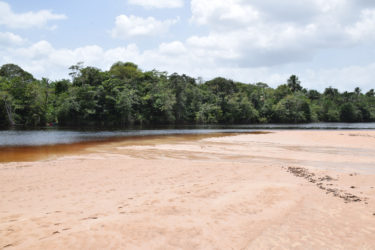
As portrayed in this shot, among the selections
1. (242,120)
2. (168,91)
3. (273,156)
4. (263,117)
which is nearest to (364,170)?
(273,156)

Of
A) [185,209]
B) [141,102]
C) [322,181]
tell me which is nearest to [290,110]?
[141,102]

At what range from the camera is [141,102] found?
244 feet

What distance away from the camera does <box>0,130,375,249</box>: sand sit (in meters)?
4.94

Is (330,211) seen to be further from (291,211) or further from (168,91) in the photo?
(168,91)

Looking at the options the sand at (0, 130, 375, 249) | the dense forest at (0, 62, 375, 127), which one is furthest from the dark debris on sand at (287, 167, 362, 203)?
the dense forest at (0, 62, 375, 127)

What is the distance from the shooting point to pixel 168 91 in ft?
251

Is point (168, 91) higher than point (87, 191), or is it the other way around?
point (168, 91)

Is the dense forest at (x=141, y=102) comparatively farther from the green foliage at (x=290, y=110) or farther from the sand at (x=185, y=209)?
the sand at (x=185, y=209)

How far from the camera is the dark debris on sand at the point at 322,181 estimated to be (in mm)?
7661

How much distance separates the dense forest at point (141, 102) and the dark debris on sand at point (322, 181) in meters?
60.1

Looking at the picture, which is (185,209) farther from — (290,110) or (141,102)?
(290,110)

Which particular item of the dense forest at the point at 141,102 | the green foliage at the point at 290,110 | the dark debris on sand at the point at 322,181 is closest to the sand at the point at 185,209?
the dark debris on sand at the point at 322,181

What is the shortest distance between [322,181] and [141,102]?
6718 centimetres

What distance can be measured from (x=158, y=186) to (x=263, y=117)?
91.1 m
